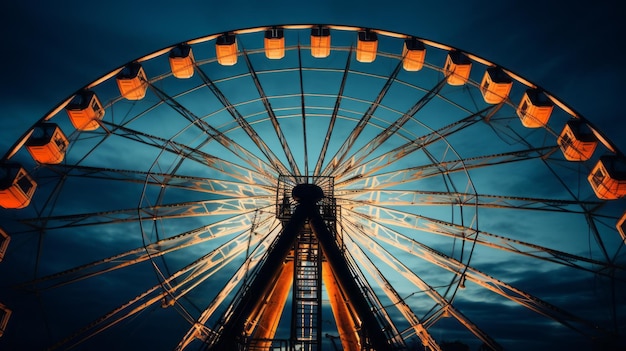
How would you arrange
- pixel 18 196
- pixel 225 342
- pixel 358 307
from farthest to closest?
pixel 18 196 < pixel 358 307 < pixel 225 342

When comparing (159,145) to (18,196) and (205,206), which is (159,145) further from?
(18,196)

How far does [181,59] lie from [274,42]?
150 inches

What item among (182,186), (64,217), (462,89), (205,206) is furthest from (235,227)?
(462,89)

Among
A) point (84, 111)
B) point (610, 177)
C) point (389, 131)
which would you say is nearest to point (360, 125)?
point (389, 131)

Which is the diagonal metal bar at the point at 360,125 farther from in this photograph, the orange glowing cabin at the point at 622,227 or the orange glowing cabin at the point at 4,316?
the orange glowing cabin at the point at 4,316

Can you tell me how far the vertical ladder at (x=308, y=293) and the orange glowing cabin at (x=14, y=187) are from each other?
8927 millimetres

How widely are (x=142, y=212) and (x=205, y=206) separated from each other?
2199mm

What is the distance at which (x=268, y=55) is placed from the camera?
53.2ft

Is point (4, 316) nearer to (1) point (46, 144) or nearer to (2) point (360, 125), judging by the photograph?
(1) point (46, 144)

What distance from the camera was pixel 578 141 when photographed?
41.6 feet

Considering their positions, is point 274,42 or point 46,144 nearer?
point 46,144

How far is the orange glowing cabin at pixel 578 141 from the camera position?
1271 centimetres

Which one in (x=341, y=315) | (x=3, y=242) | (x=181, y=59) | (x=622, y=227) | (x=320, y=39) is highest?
(x=320, y=39)

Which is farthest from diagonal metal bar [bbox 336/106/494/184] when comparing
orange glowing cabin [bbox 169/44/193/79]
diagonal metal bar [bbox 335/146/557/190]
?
orange glowing cabin [bbox 169/44/193/79]
